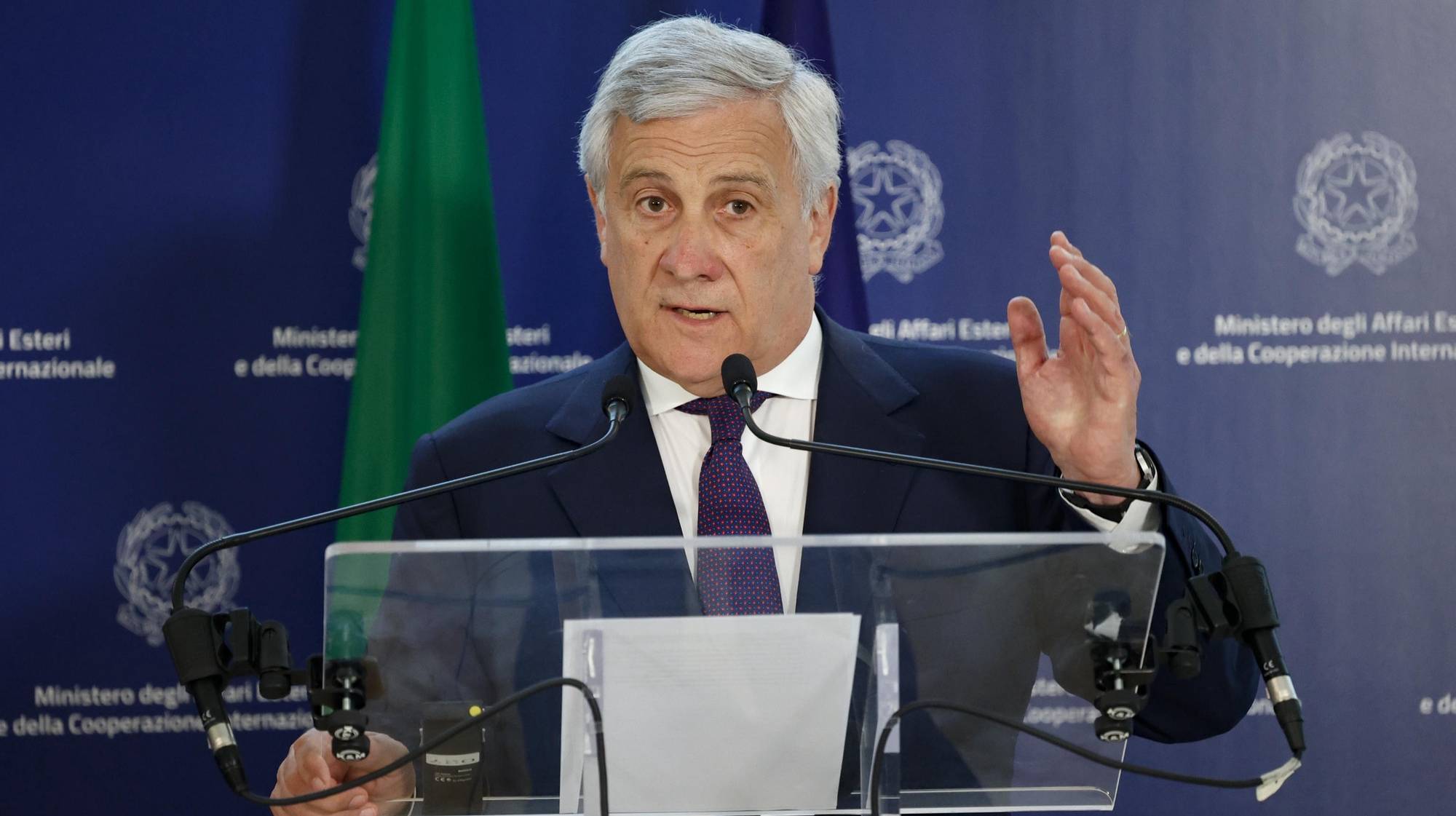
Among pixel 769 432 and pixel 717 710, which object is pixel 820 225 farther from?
pixel 717 710

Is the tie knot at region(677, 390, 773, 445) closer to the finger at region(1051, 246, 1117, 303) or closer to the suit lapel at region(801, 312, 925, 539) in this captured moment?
the suit lapel at region(801, 312, 925, 539)

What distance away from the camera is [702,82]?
93.7 inches

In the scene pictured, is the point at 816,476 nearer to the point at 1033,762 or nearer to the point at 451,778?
the point at 1033,762

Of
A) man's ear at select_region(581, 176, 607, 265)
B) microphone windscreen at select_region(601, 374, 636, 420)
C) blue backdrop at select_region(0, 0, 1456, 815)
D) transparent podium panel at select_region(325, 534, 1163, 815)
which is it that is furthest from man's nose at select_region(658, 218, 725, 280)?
blue backdrop at select_region(0, 0, 1456, 815)

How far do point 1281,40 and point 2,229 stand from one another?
3.44m

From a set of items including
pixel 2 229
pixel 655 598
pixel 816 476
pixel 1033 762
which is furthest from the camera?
pixel 2 229

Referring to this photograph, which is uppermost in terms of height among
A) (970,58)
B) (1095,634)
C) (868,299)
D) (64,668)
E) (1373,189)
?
(970,58)

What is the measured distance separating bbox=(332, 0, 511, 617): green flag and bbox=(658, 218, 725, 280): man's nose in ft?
3.88

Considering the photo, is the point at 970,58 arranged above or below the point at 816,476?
above

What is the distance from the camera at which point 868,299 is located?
3.75 m

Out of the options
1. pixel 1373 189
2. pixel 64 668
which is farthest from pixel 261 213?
pixel 1373 189

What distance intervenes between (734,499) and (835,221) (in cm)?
142

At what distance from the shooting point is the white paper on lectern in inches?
60.6

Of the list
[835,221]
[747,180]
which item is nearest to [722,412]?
[747,180]
